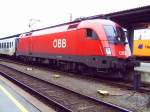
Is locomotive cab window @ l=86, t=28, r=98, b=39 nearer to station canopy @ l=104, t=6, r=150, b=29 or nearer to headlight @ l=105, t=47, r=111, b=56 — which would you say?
headlight @ l=105, t=47, r=111, b=56

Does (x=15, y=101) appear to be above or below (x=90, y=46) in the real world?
below

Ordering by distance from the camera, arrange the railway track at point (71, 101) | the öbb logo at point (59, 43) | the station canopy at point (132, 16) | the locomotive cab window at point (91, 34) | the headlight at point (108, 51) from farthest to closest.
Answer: the station canopy at point (132, 16)
the öbb logo at point (59, 43)
the locomotive cab window at point (91, 34)
the headlight at point (108, 51)
the railway track at point (71, 101)

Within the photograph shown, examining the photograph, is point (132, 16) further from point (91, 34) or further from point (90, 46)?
point (90, 46)

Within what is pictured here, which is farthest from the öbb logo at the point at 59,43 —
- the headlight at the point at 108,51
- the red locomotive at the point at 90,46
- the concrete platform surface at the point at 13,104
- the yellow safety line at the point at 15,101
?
the concrete platform surface at the point at 13,104

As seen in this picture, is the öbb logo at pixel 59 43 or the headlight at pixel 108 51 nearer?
the headlight at pixel 108 51

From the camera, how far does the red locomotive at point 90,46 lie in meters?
18.1

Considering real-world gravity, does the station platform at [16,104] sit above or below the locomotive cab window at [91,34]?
below

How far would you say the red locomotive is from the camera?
714 inches

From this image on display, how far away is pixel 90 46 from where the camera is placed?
19.1 meters

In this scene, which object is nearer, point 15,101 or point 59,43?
point 15,101

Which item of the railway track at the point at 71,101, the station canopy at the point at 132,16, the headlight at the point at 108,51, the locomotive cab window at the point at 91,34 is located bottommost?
the railway track at the point at 71,101

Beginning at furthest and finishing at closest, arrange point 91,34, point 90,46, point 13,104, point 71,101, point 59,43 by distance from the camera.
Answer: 1. point 59,43
2. point 91,34
3. point 90,46
4. point 71,101
5. point 13,104

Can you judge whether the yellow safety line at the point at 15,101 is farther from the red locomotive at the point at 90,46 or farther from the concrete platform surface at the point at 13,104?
the red locomotive at the point at 90,46

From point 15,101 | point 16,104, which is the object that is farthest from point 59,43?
point 16,104
